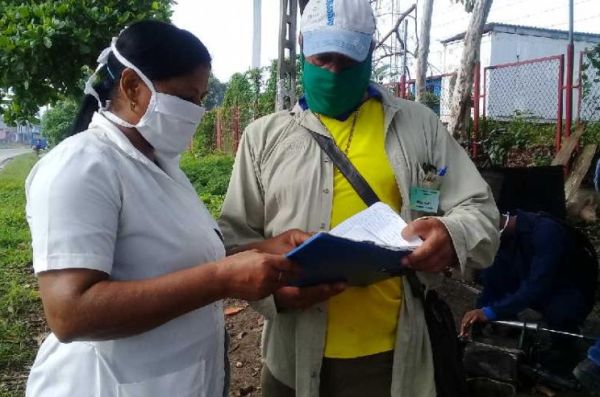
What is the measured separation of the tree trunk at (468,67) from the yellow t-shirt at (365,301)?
6783 mm

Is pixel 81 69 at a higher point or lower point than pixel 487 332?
higher

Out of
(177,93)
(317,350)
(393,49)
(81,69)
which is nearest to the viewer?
(177,93)

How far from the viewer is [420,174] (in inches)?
72.9

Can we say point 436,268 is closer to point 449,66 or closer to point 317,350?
point 317,350

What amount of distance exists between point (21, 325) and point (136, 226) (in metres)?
4.14

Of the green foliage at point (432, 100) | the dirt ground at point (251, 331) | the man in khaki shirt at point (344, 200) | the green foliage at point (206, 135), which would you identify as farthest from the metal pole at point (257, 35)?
the green foliage at point (206, 135)

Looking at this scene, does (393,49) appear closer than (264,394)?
No

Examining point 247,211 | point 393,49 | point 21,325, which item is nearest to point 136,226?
point 247,211

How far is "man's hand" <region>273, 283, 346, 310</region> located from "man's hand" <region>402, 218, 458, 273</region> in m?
0.22

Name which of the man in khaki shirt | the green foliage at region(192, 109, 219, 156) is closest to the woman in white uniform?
the man in khaki shirt

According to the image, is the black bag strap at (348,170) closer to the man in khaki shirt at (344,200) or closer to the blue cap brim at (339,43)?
the man in khaki shirt at (344,200)

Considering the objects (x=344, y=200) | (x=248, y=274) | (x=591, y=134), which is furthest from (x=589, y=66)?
(x=248, y=274)

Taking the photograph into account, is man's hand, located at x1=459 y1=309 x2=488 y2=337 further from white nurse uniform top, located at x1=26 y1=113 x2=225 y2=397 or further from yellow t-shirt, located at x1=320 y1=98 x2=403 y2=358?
white nurse uniform top, located at x1=26 y1=113 x2=225 y2=397

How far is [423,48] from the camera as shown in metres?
11.3
